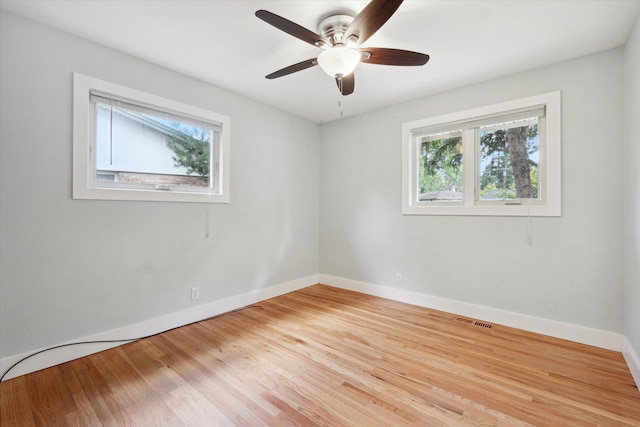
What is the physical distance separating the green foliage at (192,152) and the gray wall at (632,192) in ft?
11.7

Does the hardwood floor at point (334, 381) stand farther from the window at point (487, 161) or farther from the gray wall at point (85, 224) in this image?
the window at point (487, 161)

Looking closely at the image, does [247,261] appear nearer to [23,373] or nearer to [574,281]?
[23,373]

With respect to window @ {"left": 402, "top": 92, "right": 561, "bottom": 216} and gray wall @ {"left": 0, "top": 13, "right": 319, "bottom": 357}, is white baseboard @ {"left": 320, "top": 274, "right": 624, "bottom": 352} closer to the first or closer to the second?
window @ {"left": 402, "top": 92, "right": 561, "bottom": 216}

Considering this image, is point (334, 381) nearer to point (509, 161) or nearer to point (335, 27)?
point (335, 27)

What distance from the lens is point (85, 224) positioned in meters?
2.17

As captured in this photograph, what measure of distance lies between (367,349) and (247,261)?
1727 millimetres

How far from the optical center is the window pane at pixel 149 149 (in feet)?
7.65

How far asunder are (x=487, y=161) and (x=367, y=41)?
68.7 inches

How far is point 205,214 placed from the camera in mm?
2916

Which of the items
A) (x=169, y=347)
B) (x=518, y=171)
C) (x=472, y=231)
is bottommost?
(x=169, y=347)

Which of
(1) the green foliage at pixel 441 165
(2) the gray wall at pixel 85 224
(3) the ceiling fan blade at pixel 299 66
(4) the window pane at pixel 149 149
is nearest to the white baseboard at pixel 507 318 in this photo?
(1) the green foliage at pixel 441 165

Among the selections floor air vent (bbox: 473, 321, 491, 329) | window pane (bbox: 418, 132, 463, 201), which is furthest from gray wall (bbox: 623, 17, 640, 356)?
window pane (bbox: 418, 132, 463, 201)

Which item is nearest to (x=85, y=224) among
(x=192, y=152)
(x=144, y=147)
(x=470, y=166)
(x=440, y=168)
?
(x=144, y=147)

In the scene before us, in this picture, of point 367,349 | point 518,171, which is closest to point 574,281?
point 518,171
